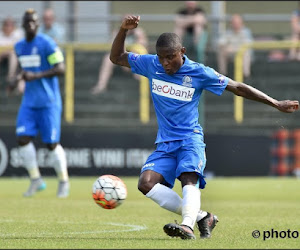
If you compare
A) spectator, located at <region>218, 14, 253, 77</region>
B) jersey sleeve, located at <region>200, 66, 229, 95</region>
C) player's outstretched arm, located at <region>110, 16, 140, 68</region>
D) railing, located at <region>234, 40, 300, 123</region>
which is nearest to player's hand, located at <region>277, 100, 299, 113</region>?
jersey sleeve, located at <region>200, 66, 229, 95</region>

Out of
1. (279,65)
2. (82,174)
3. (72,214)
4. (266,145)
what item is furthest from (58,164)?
(279,65)

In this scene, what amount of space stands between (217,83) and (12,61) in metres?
12.9

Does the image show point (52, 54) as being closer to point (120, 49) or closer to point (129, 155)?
point (120, 49)

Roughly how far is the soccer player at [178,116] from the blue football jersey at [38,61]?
5.30 meters

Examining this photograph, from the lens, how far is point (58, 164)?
14.0 meters

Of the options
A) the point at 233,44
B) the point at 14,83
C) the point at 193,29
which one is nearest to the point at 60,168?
the point at 14,83

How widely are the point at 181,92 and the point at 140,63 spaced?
60cm

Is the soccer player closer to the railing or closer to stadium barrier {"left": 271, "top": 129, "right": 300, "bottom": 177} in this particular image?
stadium barrier {"left": 271, "top": 129, "right": 300, "bottom": 177}

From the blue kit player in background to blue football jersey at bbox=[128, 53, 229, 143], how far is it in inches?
210

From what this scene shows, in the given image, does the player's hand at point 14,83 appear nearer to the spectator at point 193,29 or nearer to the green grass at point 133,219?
the green grass at point 133,219

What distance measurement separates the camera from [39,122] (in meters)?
14.0

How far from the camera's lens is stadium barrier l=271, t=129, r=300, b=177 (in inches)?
770

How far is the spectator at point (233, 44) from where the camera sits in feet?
67.0

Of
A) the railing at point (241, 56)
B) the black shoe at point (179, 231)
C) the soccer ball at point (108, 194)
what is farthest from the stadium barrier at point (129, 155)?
the black shoe at point (179, 231)
